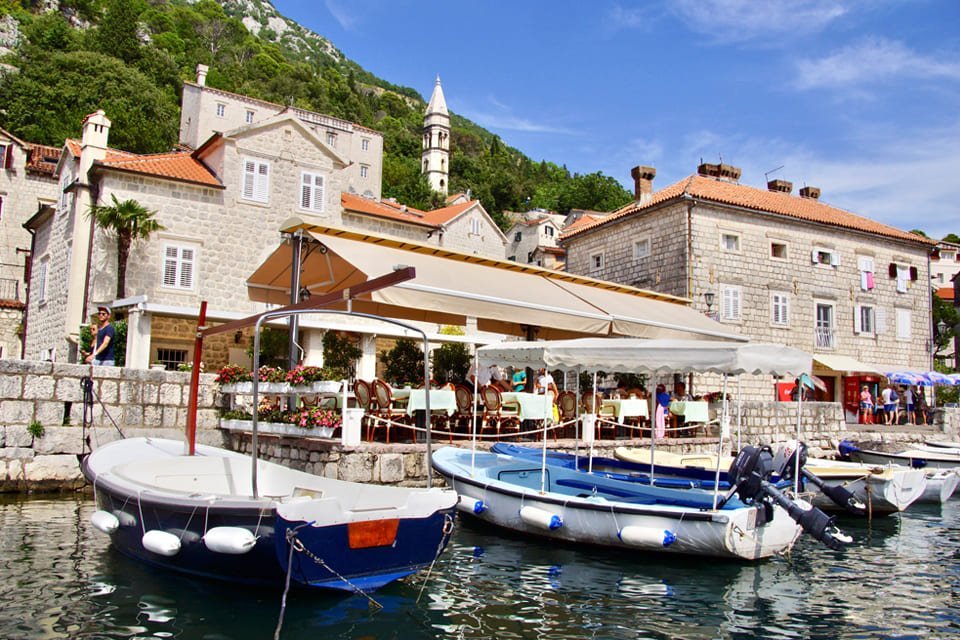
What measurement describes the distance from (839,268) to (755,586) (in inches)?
973

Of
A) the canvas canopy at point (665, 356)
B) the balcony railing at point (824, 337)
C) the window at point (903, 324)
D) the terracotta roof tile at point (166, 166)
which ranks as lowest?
the canvas canopy at point (665, 356)

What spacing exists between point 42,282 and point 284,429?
17736 millimetres

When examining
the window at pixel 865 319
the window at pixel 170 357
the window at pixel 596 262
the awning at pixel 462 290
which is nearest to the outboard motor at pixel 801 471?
the awning at pixel 462 290

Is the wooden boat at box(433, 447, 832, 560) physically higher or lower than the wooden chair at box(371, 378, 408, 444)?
lower

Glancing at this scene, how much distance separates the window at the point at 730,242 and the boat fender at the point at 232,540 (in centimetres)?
2362

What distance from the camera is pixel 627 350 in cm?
1052

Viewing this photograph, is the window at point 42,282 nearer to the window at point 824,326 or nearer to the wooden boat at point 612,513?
the wooden boat at point 612,513

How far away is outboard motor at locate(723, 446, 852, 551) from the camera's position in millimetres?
8070

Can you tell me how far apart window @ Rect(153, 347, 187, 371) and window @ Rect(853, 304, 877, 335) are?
25727mm

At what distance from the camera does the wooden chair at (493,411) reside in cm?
1307

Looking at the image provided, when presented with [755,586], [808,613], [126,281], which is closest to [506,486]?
[755,586]

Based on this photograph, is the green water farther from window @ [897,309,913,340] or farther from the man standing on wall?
window @ [897,309,913,340]

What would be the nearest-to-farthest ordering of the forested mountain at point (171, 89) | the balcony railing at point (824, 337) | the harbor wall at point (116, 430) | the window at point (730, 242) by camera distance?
the harbor wall at point (116, 430), the window at point (730, 242), the balcony railing at point (824, 337), the forested mountain at point (171, 89)

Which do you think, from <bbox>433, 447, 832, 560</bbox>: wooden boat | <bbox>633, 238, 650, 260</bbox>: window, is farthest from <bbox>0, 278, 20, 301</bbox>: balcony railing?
<bbox>433, 447, 832, 560</bbox>: wooden boat
